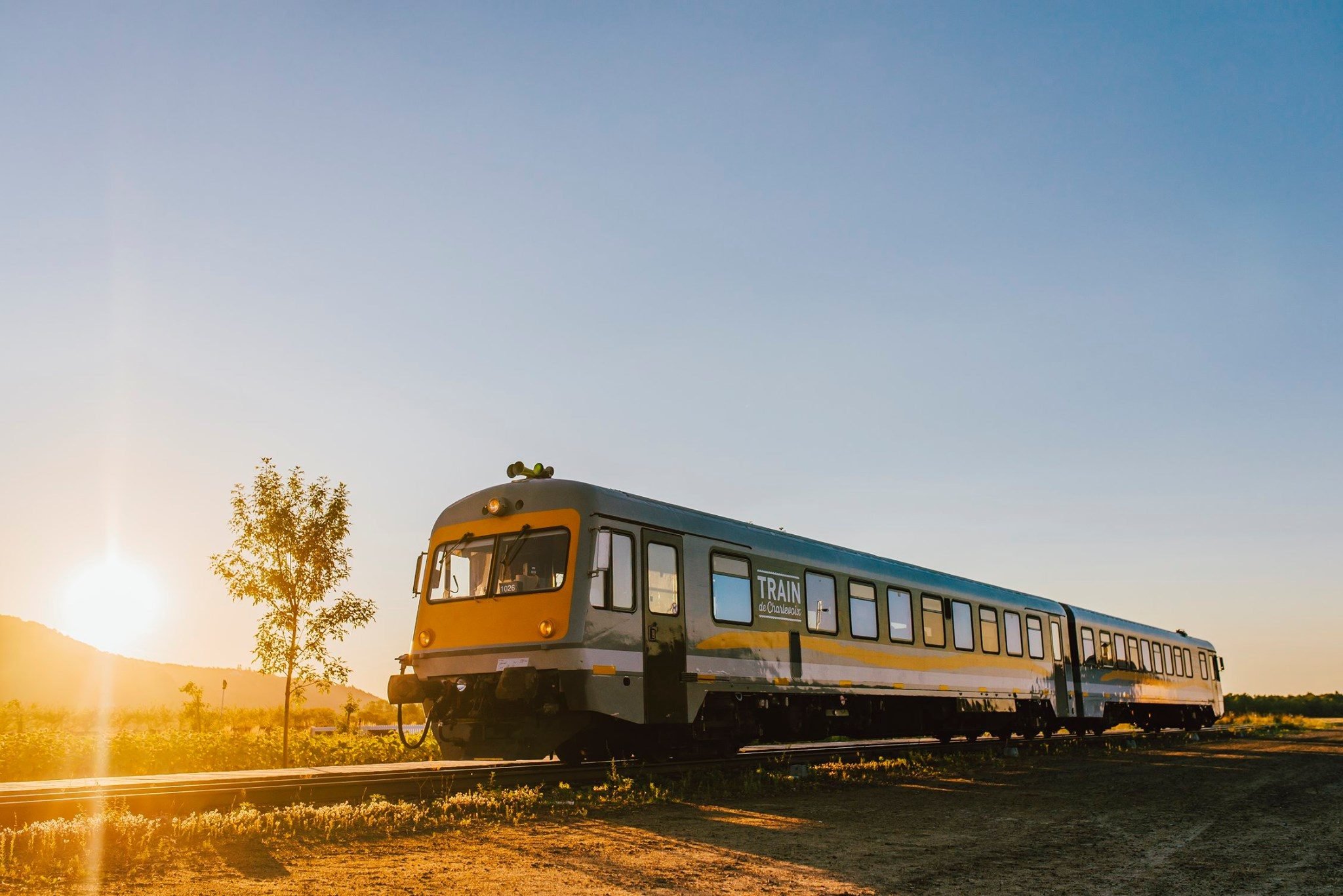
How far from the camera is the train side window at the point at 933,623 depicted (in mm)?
18984

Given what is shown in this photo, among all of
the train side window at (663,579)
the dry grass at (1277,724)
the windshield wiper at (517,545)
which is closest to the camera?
the windshield wiper at (517,545)

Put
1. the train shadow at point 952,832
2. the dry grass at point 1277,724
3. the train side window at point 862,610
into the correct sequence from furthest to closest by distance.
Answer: the dry grass at point 1277,724
the train side window at point 862,610
the train shadow at point 952,832

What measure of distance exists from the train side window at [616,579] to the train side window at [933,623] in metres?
8.56

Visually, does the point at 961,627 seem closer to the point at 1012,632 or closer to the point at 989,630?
the point at 989,630

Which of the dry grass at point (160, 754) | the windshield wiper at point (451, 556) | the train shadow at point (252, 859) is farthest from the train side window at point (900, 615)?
the train shadow at point (252, 859)

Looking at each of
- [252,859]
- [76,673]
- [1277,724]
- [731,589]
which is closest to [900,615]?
[731,589]

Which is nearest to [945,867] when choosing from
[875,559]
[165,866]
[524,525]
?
[165,866]

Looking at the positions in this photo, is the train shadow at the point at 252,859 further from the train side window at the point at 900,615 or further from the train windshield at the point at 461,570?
the train side window at the point at 900,615

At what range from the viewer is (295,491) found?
21938 millimetres

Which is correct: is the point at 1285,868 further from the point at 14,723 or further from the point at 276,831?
the point at 14,723

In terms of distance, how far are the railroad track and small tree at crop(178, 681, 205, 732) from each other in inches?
570

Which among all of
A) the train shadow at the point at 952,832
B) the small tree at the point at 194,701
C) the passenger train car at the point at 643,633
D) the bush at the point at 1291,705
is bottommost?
the bush at the point at 1291,705

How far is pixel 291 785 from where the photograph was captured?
1003 cm

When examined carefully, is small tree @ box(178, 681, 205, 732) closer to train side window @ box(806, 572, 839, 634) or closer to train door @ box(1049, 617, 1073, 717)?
train side window @ box(806, 572, 839, 634)
